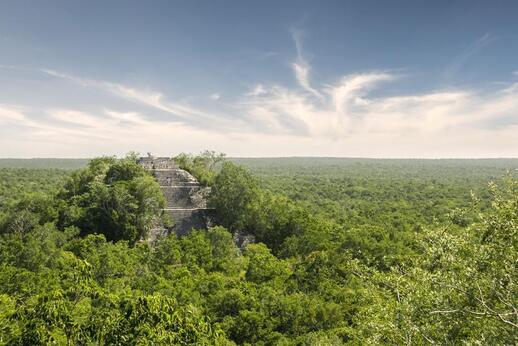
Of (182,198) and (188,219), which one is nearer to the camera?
(188,219)

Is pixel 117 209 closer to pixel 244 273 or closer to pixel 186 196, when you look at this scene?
pixel 186 196

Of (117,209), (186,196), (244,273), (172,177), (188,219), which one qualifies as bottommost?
(244,273)

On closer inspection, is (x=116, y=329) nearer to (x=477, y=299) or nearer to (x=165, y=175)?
(x=477, y=299)

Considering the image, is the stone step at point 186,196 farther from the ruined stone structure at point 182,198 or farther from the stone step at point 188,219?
the stone step at point 188,219

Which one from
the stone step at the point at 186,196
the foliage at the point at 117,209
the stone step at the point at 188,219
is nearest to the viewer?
the foliage at the point at 117,209

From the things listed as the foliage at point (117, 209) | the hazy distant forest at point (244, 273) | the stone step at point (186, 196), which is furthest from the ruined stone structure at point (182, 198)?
the foliage at point (117, 209)

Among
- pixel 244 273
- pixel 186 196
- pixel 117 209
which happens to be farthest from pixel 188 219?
pixel 244 273
